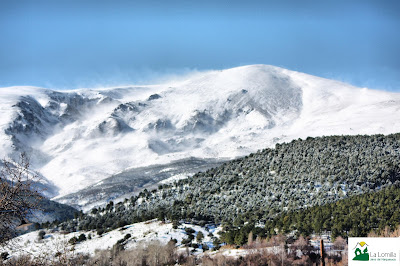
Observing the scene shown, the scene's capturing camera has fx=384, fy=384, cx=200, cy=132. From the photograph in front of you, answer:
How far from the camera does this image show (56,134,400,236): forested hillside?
209 ft

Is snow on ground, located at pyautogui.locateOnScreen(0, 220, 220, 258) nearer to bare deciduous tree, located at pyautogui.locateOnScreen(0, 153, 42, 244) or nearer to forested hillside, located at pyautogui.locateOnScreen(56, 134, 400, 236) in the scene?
forested hillside, located at pyautogui.locateOnScreen(56, 134, 400, 236)

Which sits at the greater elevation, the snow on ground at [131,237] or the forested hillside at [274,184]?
the forested hillside at [274,184]

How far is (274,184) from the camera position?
73750 mm

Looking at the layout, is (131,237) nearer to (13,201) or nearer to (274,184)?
(274,184)

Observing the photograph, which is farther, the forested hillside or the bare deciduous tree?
the forested hillside

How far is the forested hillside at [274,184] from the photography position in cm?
6360

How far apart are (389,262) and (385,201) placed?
3601 cm
